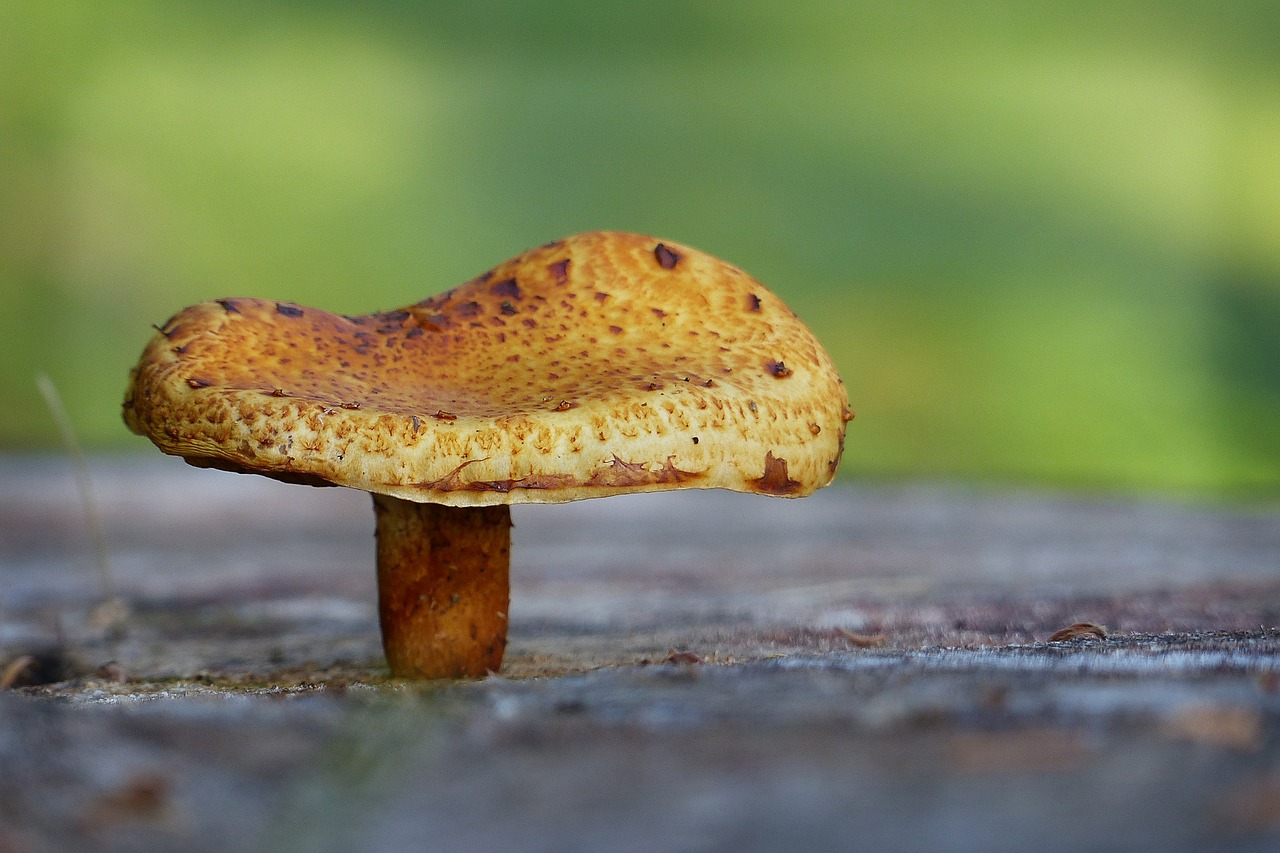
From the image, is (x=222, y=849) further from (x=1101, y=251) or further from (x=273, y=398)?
(x=1101, y=251)

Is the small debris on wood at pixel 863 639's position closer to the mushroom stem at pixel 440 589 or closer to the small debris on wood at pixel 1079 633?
the small debris on wood at pixel 1079 633

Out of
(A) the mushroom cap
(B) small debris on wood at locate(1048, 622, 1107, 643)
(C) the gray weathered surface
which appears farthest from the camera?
(B) small debris on wood at locate(1048, 622, 1107, 643)

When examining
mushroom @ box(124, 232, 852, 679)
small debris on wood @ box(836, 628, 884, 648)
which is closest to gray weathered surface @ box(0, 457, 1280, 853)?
small debris on wood @ box(836, 628, 884, 648)

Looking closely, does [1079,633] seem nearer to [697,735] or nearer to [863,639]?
[863,639]

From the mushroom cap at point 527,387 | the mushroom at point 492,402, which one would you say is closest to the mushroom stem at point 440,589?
the mushroom at point 492,402

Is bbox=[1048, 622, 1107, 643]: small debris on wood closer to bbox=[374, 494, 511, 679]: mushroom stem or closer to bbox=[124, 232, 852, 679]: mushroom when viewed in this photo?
bbox=[124, 232, 852, 679]: mushroom

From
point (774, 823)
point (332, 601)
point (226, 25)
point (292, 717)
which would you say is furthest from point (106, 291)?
point (774, 823)
